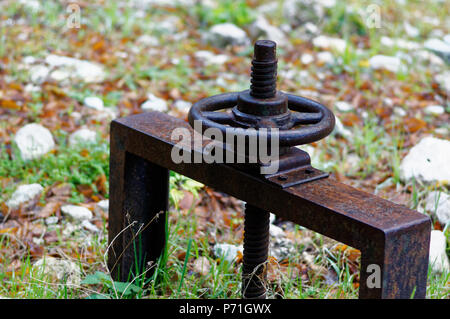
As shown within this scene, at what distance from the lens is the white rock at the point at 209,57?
453 cm

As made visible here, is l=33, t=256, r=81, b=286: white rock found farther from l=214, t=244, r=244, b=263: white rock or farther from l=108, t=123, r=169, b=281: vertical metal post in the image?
l=214, t=244, r=244, b=263: white rock

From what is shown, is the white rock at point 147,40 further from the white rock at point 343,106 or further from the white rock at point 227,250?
the white rock at point 227,250

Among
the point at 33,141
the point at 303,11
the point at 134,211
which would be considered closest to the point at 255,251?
the point at 134,211

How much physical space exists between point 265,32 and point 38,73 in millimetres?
1661

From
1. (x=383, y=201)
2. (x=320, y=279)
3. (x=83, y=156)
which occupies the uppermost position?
(x=383, y=201)

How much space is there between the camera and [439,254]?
247 cm

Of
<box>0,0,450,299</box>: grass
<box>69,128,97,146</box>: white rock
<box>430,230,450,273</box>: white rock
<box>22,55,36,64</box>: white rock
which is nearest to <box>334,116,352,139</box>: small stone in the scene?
<box>0,0,450,299</box>: grass

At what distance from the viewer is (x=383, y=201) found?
1679 mm

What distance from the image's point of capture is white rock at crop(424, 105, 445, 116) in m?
3.89

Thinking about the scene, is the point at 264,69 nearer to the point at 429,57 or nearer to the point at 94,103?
the point at 94,103

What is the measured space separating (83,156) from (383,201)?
187cm

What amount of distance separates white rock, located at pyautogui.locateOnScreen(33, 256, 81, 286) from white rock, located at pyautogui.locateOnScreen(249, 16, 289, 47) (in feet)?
9.10
